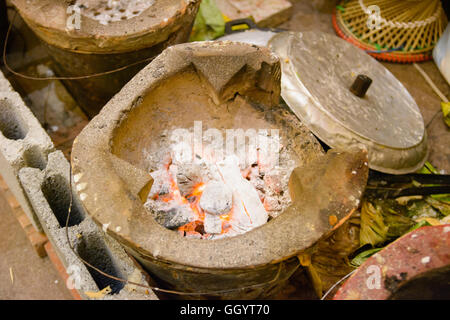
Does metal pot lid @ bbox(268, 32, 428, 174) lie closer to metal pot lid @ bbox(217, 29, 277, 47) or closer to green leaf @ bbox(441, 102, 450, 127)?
metal pot lid @ bbox(217, 29, 277, 47)

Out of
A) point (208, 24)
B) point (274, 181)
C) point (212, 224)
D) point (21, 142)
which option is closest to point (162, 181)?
point (212, 224)

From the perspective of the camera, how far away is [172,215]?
Answer: 6.42 feet

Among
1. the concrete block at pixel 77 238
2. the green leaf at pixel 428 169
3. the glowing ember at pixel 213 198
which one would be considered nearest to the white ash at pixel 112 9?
the concrete block at pixel 77 238

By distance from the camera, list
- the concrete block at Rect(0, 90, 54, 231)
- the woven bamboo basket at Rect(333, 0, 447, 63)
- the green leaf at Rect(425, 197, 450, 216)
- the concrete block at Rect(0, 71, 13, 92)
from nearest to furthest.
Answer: the concrete block at Rect(0, 90, 54, 231) → the concrete block at Rect(0, 71, 13, 92) → the green leaf at Rect(425, 197, 450, 216) → the woven bamboo basket at Rect(333, 0, 447, 63)

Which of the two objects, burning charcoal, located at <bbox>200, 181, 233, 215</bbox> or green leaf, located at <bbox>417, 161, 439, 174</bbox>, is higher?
burning charcoal, located at <bbox>200, 181, 233, 215</bbox>

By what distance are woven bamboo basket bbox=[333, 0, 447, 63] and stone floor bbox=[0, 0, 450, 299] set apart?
17 cm

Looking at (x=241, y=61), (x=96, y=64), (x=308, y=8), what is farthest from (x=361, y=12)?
(x=96, y=64)

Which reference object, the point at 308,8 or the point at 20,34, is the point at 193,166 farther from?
the point at 308,8

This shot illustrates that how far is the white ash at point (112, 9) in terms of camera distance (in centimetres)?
258

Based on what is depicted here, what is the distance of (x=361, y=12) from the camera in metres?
3.92

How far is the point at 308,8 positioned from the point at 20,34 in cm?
323

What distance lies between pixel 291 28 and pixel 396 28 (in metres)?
1.12

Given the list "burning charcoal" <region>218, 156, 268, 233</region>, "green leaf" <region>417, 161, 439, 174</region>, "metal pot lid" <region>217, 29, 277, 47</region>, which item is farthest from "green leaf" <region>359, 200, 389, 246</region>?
"metal pot lid" <region>217, 29, 277, 47</region>

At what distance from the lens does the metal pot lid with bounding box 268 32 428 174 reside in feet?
7.86
